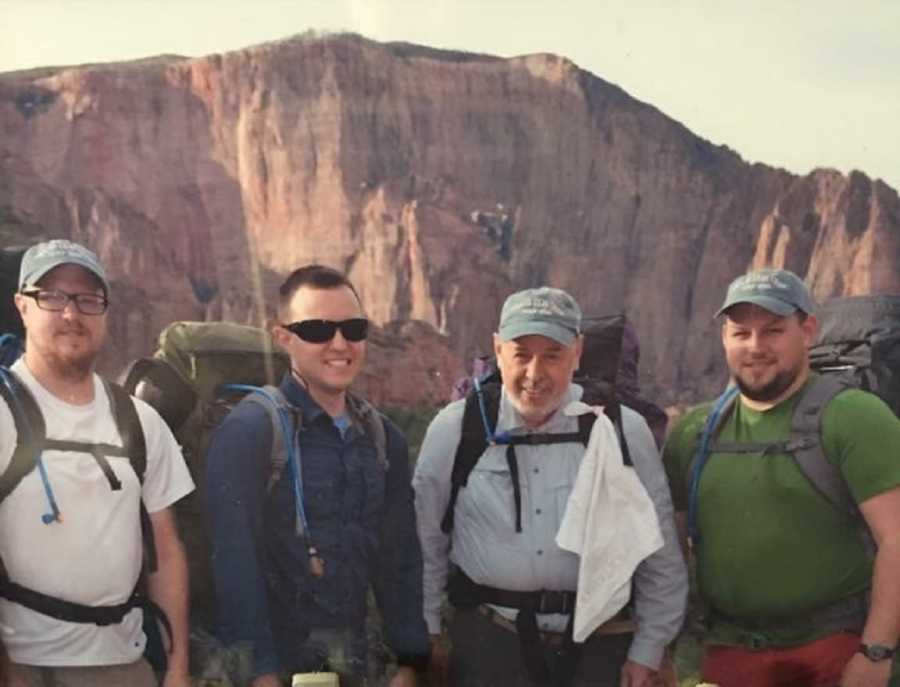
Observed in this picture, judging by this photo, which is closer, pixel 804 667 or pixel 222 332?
pixel 804 667

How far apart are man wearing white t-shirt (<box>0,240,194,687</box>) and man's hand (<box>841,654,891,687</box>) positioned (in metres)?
1.90

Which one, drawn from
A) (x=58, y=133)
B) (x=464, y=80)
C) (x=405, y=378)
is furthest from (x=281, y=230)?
(x=405, y=378)

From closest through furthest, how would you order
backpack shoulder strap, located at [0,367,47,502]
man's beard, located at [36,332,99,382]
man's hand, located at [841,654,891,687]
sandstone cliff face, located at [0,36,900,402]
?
backpack shoulder strap, located at [0,367,47,502], man's beard, located at [36,332,99,382], man's hand, located at [841,654,891,687], sandstone cliff face, located at [0,36,900,402]

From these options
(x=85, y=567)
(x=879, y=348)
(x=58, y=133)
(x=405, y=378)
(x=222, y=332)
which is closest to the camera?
(x=85, y=567)

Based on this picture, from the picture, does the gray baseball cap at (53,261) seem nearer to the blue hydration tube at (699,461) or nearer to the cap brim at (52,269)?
the cap brim at (52,269)

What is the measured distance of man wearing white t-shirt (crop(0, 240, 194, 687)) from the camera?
10.6 feet

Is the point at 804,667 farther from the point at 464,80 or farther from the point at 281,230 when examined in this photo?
the point at 464,80

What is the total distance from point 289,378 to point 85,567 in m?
0.84

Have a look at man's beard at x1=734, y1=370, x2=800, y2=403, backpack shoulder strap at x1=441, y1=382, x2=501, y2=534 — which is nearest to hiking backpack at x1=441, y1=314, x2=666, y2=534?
backpack shoulder strap at x1=441, y1=382, x2=501, y2=534

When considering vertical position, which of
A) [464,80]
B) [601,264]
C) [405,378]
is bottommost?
[405,378]

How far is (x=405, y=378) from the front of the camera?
3183cm

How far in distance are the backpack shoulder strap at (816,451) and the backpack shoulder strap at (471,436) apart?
0.89 meters

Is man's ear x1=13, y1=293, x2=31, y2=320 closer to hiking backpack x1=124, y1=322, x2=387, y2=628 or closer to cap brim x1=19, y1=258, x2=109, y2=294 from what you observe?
cap brim x1=19, y1=258, x2=109, y2=294

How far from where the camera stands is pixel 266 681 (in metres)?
3.49
